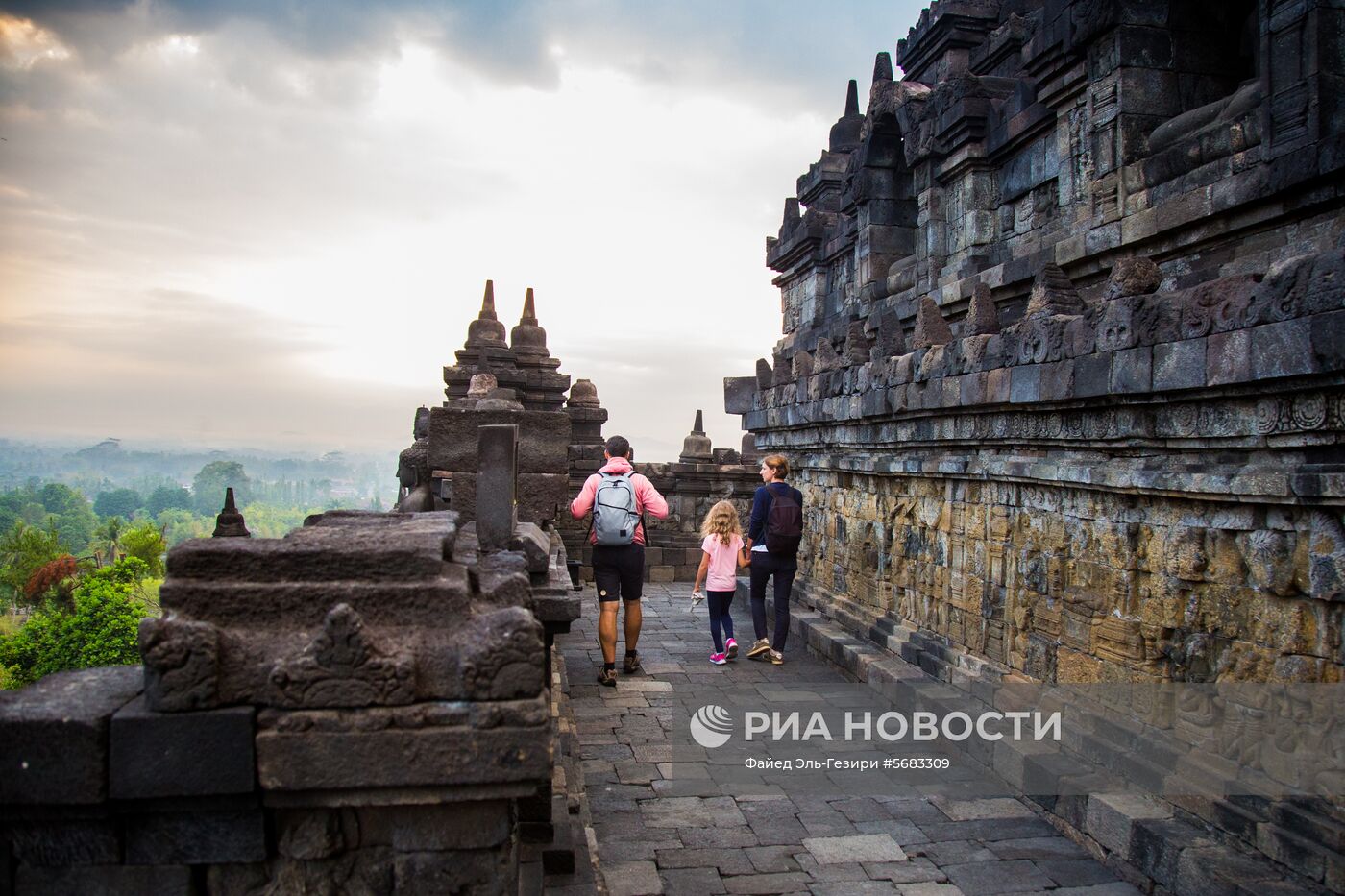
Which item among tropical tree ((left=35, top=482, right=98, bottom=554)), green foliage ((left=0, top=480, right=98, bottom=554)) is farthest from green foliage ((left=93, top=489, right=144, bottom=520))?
tropical tree ((left=35, top=482, right=98, bottom=554))

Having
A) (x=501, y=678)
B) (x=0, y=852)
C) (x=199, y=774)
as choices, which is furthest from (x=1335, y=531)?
(x=0, y=852)

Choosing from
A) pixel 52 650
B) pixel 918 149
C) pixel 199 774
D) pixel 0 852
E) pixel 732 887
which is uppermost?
pixel 918 149

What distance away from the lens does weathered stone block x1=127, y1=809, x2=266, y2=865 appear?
7.84 ft

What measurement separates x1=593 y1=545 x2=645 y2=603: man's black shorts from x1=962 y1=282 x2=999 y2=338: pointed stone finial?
2.86m

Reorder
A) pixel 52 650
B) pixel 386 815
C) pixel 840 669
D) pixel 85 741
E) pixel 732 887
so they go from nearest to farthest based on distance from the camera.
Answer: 1. pixel 85 741
2. pixel 386 815
3. pixel 732 887
4. pixel 840 669
5. pixel 52 650

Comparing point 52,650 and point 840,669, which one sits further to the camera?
point 52,650

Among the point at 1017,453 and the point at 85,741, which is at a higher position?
the point at 1017,453

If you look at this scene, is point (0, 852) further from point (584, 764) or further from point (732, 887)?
point (584, 764)

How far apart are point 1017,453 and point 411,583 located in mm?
4229

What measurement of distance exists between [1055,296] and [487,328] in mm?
14796

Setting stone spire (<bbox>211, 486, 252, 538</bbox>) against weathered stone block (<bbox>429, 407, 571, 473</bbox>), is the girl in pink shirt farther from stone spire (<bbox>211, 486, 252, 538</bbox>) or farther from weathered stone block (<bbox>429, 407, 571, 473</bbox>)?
stone spire (<bbox>211, 486, 252, 538</bbox>)

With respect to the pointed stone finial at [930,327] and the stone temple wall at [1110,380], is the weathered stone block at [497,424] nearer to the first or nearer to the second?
the stone temple wall at [1110,380]

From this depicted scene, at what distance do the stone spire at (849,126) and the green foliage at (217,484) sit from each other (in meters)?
129

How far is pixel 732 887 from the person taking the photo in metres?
4.16
